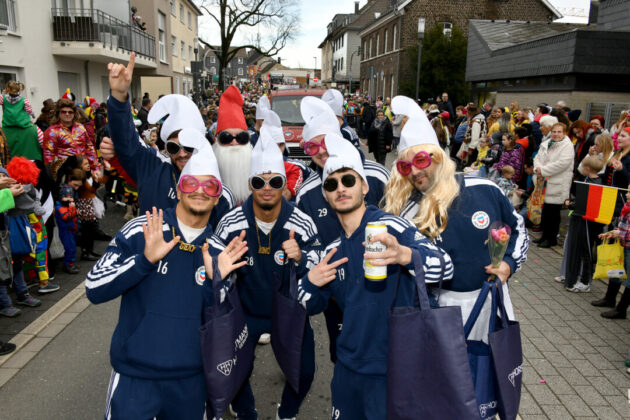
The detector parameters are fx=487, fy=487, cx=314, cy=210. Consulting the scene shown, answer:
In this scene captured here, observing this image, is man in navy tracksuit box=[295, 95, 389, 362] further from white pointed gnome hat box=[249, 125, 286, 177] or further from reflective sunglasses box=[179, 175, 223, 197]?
reflective sunglasses box=[179, 175, 223, 197]

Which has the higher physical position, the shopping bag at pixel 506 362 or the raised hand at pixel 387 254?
the raised hand at pixel 387 254

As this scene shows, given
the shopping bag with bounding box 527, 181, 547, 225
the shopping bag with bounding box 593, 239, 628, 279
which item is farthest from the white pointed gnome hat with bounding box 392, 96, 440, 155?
the shopping bag with bounding box 527, 181, 547, 225

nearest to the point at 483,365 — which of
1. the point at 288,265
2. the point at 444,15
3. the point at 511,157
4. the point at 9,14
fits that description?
the point at 288,265

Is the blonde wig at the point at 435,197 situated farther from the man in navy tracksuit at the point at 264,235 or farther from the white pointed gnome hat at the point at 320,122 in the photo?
the white pointed gnome hat at the point at 320,122

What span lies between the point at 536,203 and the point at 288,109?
8.41 m

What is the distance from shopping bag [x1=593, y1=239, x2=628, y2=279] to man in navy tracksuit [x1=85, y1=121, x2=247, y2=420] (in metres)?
4.44

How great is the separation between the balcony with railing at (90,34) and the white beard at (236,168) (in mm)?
14960

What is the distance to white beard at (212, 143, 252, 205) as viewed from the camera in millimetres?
4109

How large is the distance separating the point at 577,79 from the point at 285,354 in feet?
50.4

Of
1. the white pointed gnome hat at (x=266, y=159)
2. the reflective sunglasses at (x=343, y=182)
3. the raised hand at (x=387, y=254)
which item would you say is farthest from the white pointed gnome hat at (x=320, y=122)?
the raised hand at (x=387, y=254)

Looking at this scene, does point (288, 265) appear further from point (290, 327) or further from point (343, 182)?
point (343, 182)

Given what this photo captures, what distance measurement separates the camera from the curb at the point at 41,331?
4488 mm

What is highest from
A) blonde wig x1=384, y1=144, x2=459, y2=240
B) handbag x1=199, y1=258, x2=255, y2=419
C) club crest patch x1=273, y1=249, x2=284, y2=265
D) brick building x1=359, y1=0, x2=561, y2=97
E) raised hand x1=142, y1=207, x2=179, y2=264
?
brick building x1=359, y1=0, x2=561, y2=97

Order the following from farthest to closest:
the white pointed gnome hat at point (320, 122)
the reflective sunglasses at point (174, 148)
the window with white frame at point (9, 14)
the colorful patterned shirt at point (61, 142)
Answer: the window with white frame at point (9, 14) → the colorful patterned shirt at point (61, 142) → the white pointed gnome hat at point (320, 122) → the reflective sunglasses at point (174, 148)
